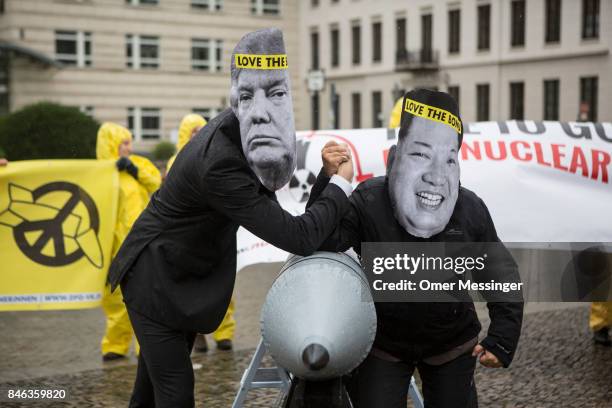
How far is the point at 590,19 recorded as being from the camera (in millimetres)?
38156

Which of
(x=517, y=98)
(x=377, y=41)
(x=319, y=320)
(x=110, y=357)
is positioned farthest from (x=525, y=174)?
(x=377, y=41)

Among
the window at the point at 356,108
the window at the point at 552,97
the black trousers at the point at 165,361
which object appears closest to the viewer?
the black trousers at the point at 165,361

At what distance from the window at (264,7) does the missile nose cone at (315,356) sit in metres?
48.3

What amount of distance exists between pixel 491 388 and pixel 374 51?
47.0 meters

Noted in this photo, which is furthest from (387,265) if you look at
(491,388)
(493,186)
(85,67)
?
(85,67)

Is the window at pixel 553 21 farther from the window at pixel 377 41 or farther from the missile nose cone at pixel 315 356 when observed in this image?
the missile nose cone at pixel 315 356

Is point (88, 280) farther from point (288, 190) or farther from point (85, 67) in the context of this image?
point (85, 67)

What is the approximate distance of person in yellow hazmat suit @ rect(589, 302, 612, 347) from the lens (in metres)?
7.66

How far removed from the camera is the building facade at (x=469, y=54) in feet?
129

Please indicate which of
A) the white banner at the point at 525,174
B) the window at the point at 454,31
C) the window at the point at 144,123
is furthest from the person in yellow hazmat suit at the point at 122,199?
the window at the point at 144,123

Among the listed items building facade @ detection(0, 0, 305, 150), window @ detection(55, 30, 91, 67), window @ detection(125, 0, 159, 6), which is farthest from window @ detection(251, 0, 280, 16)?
window @ detection(55, 30, 91, 67)

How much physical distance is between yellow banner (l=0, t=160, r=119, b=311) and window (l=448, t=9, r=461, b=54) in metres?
40.5

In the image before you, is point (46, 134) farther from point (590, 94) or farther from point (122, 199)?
point (590, 94)

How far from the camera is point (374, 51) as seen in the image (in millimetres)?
52406
